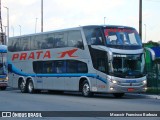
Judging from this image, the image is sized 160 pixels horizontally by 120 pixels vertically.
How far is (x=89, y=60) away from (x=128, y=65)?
2376mm

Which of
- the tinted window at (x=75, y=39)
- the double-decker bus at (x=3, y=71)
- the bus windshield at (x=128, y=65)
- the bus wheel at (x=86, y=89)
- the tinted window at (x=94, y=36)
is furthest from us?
the double-decker bus at (x=3, y=71)

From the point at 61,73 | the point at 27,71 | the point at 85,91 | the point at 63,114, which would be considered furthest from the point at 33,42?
the point at 63,114

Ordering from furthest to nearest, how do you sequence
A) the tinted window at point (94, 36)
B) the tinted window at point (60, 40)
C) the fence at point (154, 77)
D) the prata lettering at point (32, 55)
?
the prata lettering at point (32, 55) < the fence at point (154, 77) < the tinted window at point (60, 40) < the tinted window at point (94, 36)

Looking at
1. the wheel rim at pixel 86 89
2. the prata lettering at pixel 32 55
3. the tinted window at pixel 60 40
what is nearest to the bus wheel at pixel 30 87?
the prata lettering at pixel 32 55

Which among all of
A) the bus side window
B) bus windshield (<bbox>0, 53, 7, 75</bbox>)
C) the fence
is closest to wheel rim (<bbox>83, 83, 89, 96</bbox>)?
the bus side window

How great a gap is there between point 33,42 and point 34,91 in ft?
12.0

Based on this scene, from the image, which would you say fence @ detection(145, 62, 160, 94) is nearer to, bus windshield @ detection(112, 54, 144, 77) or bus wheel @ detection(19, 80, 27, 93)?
bus windshield @ detection(112, 54, 144, 77)

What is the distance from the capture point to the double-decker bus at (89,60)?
2788 centimetres

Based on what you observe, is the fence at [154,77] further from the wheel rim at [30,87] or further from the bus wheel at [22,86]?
the bus wheel at [22,86]

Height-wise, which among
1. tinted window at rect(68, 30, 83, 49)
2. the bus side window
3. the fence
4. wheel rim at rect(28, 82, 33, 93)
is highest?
tinted window at rect(68, 30, 83, 49)

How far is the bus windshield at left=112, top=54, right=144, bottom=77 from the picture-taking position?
27.8 metres

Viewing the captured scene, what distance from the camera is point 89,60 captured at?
2908 centimetres

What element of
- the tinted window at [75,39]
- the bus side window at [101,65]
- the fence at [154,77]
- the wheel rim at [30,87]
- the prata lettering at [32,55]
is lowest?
the wheel rim at [30,87]

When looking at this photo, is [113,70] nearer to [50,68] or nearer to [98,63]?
[98,63]
